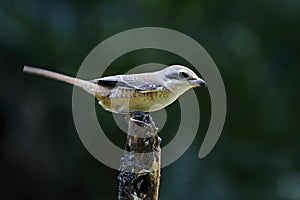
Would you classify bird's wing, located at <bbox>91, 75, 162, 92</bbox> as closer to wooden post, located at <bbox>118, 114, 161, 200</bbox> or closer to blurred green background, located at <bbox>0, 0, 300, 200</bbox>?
wooden post, located at <bbox>118, 114, 161, 200</bbox>

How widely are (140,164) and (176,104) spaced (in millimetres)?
1766

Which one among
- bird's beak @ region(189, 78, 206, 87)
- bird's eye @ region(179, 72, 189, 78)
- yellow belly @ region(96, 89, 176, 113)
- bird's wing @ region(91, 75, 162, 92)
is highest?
bird's eye @ region(179, 72, 189, 78)

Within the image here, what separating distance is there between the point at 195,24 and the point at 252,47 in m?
0.37

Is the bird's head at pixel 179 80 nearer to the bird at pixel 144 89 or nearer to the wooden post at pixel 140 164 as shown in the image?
the bird at pixel 144 89

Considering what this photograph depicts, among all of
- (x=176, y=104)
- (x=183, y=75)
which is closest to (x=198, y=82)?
(x=183, y=75)

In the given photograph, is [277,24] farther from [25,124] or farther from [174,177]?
[25,124]

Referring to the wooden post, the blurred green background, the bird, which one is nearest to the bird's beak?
the bird

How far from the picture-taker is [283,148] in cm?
341

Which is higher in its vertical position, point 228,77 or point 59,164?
point 228,77

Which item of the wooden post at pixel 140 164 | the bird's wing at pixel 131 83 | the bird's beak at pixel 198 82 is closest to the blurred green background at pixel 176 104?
the bird's wing at pixel 131 83

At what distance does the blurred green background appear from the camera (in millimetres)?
3141

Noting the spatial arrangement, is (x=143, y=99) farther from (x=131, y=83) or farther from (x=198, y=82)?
(x=198, y=82)

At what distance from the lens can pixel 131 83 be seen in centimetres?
165

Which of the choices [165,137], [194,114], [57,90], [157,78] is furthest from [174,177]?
[157,78]
